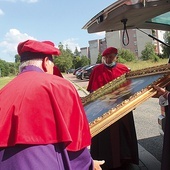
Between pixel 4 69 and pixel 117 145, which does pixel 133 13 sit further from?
pixel 4 69

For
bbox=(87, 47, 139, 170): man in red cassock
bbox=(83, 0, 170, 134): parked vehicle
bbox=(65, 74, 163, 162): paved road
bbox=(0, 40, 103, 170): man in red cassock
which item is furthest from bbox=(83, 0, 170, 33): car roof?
bbox=(65, 74, 163, 162): paved road

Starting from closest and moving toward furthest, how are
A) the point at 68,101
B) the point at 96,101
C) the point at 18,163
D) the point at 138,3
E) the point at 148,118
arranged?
the point at 18,163 → the point at 68,101 → the point at 138,3 → the point at 96,101 → the point at 148,118

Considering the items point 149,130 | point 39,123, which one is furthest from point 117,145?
point 149,130

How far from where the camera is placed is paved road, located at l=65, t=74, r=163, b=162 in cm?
569

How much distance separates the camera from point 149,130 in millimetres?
7059

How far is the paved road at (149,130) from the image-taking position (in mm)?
5688

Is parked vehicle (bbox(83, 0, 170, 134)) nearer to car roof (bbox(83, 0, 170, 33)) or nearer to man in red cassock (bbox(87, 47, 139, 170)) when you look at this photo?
car roof (bbox(83, 0, 170, 33))

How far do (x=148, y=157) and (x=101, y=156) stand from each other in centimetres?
116

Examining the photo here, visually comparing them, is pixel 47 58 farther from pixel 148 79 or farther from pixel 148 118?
pixel 148 118

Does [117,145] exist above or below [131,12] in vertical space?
below

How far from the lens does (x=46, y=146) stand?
1.82 metres

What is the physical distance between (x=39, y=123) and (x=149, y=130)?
562 cm

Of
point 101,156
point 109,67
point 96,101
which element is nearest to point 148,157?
point 101,156

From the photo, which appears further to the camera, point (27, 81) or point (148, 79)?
point (148, 79)
